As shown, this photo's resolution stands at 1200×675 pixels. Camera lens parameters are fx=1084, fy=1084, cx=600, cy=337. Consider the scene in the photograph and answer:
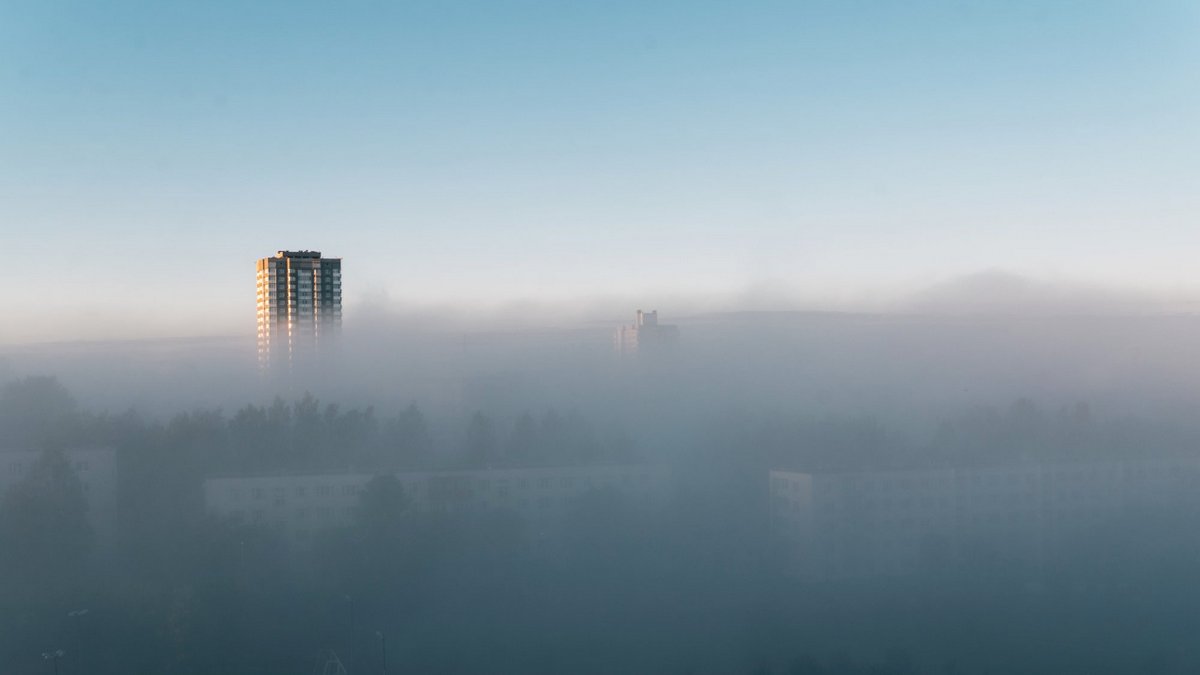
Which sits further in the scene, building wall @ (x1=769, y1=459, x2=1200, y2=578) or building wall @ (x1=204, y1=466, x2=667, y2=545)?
building wall @ (x1=204, y1=466, x2=667, y2=545)

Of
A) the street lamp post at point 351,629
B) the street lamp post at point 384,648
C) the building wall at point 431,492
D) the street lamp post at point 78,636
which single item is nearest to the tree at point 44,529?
the street lamp post at point 78,636

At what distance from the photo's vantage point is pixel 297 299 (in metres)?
23.7

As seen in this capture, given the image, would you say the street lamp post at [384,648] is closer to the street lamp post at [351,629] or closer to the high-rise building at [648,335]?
the street lamp post at [351,629]

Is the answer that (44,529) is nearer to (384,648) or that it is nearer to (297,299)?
(384,648)

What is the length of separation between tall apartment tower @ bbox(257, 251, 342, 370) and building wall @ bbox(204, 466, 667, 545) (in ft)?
30.9

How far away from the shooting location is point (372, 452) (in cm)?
1630

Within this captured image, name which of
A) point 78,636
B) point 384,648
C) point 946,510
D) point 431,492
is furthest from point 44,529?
point 946,510

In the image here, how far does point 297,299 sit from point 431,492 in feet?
36.2

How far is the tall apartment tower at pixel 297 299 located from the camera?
76.0 ft

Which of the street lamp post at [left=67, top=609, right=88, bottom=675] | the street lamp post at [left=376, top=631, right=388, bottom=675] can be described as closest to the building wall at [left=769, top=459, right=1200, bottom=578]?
the street lamp post at [left=376, top=631, right=388, bottom=675]

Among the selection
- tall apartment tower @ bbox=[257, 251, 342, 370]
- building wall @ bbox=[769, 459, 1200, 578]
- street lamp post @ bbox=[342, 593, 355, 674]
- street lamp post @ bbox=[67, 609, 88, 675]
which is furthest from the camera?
tall apartment tower @ bbox=[257, 251, 342, 370]

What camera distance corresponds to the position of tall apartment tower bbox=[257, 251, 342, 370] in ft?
76.0

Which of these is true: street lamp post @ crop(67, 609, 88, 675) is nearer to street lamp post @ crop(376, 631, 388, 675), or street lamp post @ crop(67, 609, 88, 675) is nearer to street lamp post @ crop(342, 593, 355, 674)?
street lamp post @ crop(342, 593, 355, 674)

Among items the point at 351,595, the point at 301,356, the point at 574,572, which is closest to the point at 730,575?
the point at 574,572
